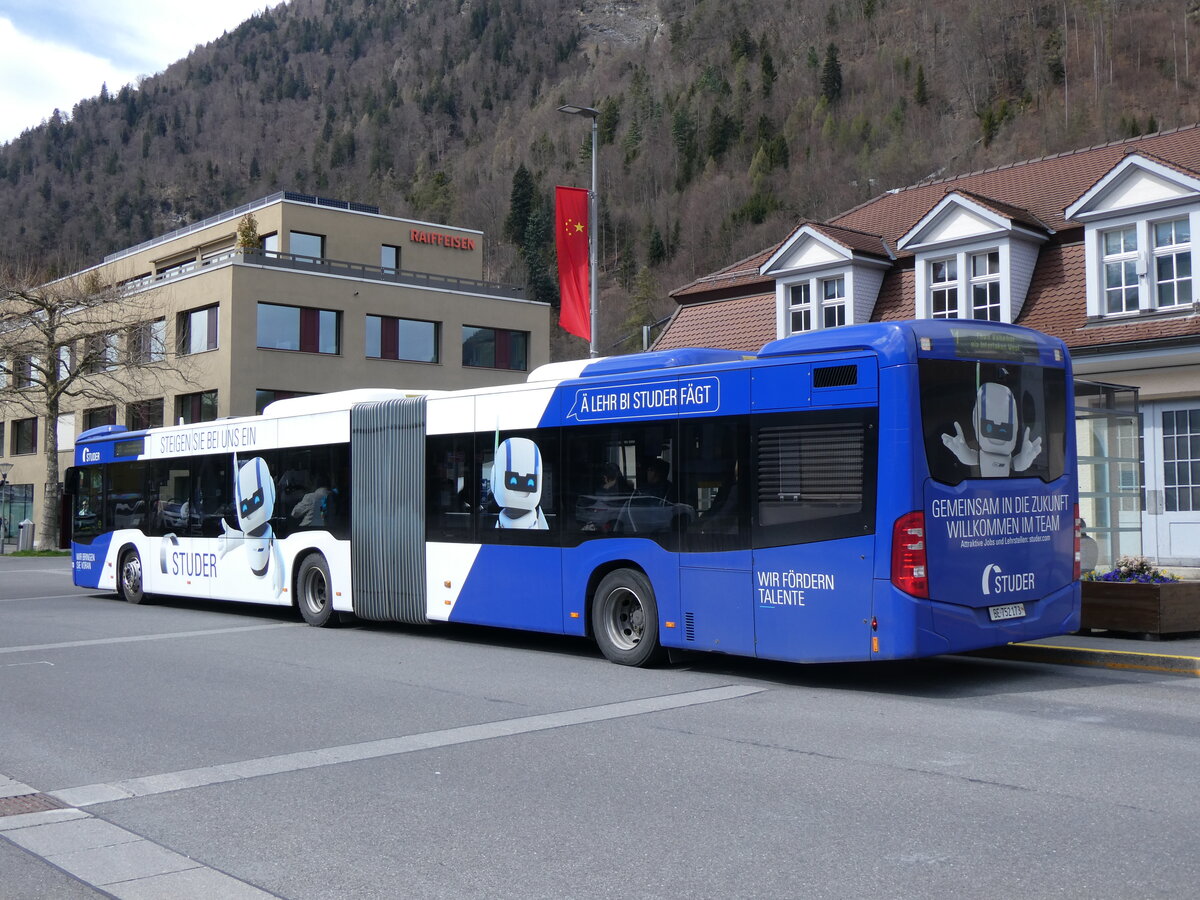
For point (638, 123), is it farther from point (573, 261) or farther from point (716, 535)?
point (716, 535)

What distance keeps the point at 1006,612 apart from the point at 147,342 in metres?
41.3

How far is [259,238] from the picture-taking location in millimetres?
51062

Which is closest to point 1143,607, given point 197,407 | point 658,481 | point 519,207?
point 658,481

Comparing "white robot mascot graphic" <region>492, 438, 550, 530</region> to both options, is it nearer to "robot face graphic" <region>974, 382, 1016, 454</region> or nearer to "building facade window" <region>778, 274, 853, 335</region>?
"robot face graphic" <region>974, 382, 1016, 454</region>

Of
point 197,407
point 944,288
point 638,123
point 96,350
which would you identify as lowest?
point 944,288

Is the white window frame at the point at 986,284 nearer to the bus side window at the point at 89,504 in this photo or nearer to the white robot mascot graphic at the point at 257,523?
the white robot mascot graphic at the point at 257,523

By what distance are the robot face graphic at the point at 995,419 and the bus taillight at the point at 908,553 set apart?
114 cm

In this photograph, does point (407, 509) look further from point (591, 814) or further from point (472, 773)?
point (591, 814)

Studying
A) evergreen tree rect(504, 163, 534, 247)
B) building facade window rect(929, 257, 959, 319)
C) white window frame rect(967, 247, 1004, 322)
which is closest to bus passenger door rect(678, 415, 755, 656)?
white window frame rect(967, 247, 1004, 322)

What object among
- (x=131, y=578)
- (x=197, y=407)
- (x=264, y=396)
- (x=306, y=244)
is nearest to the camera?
(x=131, y=578)

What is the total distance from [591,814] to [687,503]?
5.27m

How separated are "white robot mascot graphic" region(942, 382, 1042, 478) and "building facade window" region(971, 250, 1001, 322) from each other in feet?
35.2

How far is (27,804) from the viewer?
659cm

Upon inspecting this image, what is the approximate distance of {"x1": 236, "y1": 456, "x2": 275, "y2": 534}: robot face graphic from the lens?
1711 cm
